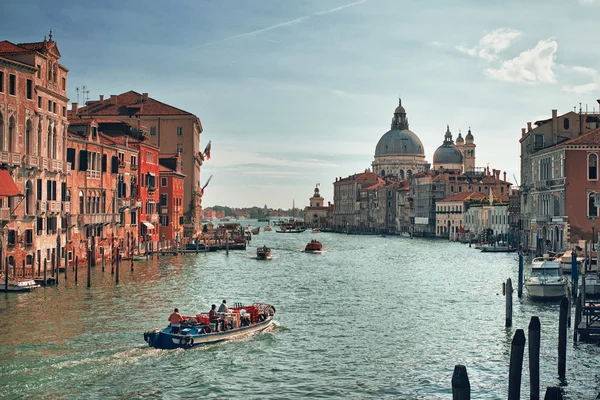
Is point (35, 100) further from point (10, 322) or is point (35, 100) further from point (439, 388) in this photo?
point (439, 388)

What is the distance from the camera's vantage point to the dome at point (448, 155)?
151500 mm

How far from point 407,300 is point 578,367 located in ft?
45.8

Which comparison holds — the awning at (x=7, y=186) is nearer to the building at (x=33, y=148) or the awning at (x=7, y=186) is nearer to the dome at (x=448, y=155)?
the building at (x=33, y=148)

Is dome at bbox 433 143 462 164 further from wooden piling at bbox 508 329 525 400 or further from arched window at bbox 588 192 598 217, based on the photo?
wooden piling at bbox 508 329 525 400

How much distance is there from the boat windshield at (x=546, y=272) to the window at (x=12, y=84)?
21.9 m

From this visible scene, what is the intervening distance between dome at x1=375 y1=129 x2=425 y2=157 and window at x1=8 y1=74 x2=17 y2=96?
5782 inches

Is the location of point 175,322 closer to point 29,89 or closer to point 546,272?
point 546,272

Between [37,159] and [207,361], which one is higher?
[37,159]

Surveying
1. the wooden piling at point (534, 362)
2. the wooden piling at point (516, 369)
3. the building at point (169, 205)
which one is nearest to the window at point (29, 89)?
the wooden piling at point (534, 362)

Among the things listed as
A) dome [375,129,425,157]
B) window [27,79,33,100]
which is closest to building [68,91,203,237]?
window [27,79,33,100]

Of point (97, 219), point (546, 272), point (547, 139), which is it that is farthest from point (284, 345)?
point (547, 139)

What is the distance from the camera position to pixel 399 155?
177125 mm

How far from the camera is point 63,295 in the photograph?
30.7 m

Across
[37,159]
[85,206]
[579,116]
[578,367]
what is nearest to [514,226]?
[579,116]
